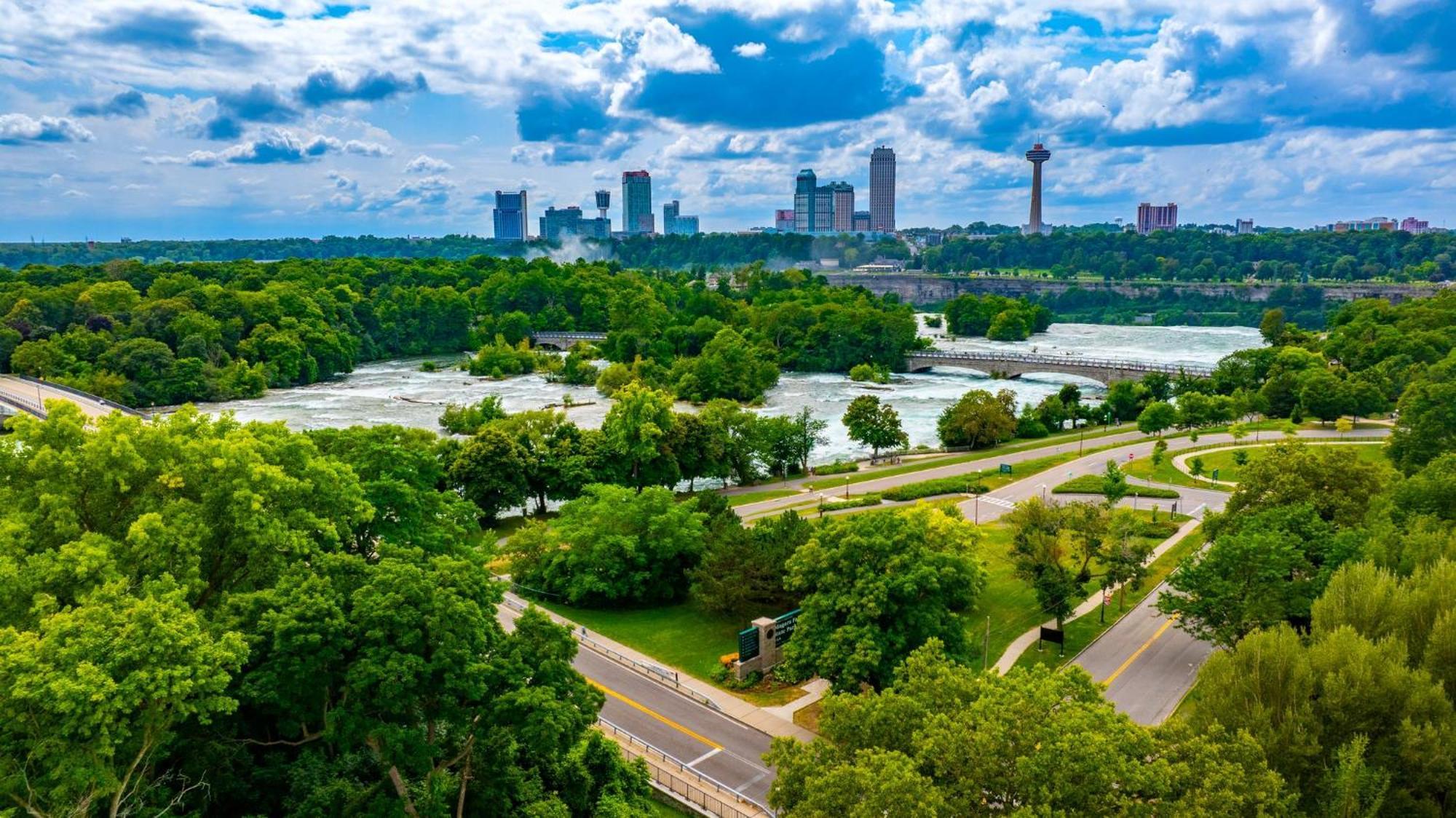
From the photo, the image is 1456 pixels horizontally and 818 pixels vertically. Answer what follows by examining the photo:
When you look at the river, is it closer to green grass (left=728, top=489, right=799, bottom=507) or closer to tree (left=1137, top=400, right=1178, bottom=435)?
green grass (left=728, top=489, right=799, bottom=507)

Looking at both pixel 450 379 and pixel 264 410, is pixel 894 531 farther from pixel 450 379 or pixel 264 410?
pixel 450 379

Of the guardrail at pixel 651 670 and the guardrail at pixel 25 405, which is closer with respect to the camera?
the guardrail at pixel 651 670

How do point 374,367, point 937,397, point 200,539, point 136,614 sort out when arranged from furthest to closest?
point 374,367
point 937,397
point 200,539
point 136,614

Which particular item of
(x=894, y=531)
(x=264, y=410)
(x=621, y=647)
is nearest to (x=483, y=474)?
(x=621, y=647)

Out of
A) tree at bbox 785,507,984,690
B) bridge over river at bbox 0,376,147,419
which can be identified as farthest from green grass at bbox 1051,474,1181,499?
bridge over river at bbox 0,376,147,419

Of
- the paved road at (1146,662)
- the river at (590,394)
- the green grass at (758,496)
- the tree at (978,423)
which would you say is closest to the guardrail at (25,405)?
the river at (590,394)

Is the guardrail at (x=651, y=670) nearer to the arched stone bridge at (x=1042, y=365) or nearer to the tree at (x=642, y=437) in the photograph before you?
the tree at (x=642, y=437)

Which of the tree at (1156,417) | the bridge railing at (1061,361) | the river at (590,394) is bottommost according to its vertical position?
the river at (590,394)
